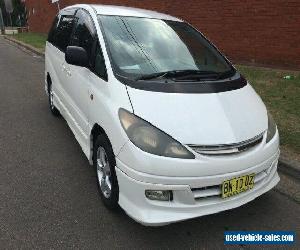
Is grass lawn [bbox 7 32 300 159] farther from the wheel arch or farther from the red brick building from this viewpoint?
the wheel arch

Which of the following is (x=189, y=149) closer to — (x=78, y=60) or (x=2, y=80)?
(x=78, y=60)

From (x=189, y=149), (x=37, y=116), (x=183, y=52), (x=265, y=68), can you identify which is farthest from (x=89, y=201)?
(x=265, y=68)

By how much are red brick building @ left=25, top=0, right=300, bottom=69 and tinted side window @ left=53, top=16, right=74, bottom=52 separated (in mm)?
5202

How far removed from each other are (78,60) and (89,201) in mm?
1401

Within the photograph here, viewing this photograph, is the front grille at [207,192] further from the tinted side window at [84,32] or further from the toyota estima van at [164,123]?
the tinted side window at [84,32]

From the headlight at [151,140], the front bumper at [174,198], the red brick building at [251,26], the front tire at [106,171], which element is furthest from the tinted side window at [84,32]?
the red brick building at [251,26]

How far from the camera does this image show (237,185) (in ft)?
9.80

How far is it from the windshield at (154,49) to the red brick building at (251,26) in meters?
4.76

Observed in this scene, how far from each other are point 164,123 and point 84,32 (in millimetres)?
1884

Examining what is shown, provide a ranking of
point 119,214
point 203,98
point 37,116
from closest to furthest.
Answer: point 203,98, point 119,214, point 37,116

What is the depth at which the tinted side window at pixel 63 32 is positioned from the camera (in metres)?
4.85

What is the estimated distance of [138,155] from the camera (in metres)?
2.83

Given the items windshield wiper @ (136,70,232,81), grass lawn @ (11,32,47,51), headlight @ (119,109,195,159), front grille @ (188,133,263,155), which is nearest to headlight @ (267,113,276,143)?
front grille @ (188,133,263,155)

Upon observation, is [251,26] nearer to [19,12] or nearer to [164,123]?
[164,123]
